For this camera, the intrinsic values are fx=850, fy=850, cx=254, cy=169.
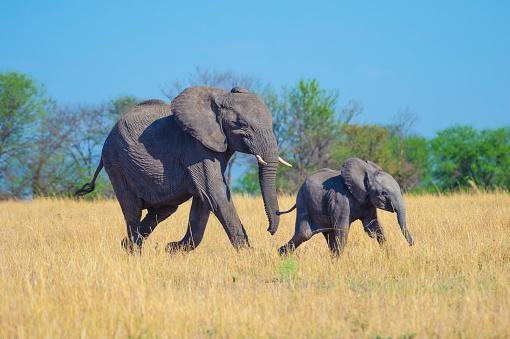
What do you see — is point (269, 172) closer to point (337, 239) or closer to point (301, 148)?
point (337, 239)

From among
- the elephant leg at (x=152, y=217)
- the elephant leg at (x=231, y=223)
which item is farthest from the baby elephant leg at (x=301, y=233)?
the elephant leg at (x=152, y=217)

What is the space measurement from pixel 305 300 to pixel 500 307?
1.59 meters

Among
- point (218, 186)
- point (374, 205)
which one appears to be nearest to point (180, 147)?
point (218, 186)

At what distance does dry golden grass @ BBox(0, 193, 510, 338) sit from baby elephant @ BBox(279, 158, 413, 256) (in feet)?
0.91

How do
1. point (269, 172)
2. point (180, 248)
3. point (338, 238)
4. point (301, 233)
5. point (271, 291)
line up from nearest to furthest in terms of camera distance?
point (271, 291) < point (338, 238) < point (301, 233) < point (269, 172) < point (180, 248)

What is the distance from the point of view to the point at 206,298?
7391mm

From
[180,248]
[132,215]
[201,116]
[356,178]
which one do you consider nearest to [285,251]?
[356,178]

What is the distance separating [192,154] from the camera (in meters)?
10.5

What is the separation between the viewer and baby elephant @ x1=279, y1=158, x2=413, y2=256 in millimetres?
9688

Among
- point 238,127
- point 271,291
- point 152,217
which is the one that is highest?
point 238,127

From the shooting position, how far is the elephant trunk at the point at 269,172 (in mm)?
10281

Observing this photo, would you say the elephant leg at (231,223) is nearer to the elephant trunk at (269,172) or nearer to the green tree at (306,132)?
the elephant trunk at (269,172)

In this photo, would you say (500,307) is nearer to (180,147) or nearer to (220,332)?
(220,332)

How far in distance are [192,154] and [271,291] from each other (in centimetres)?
322
